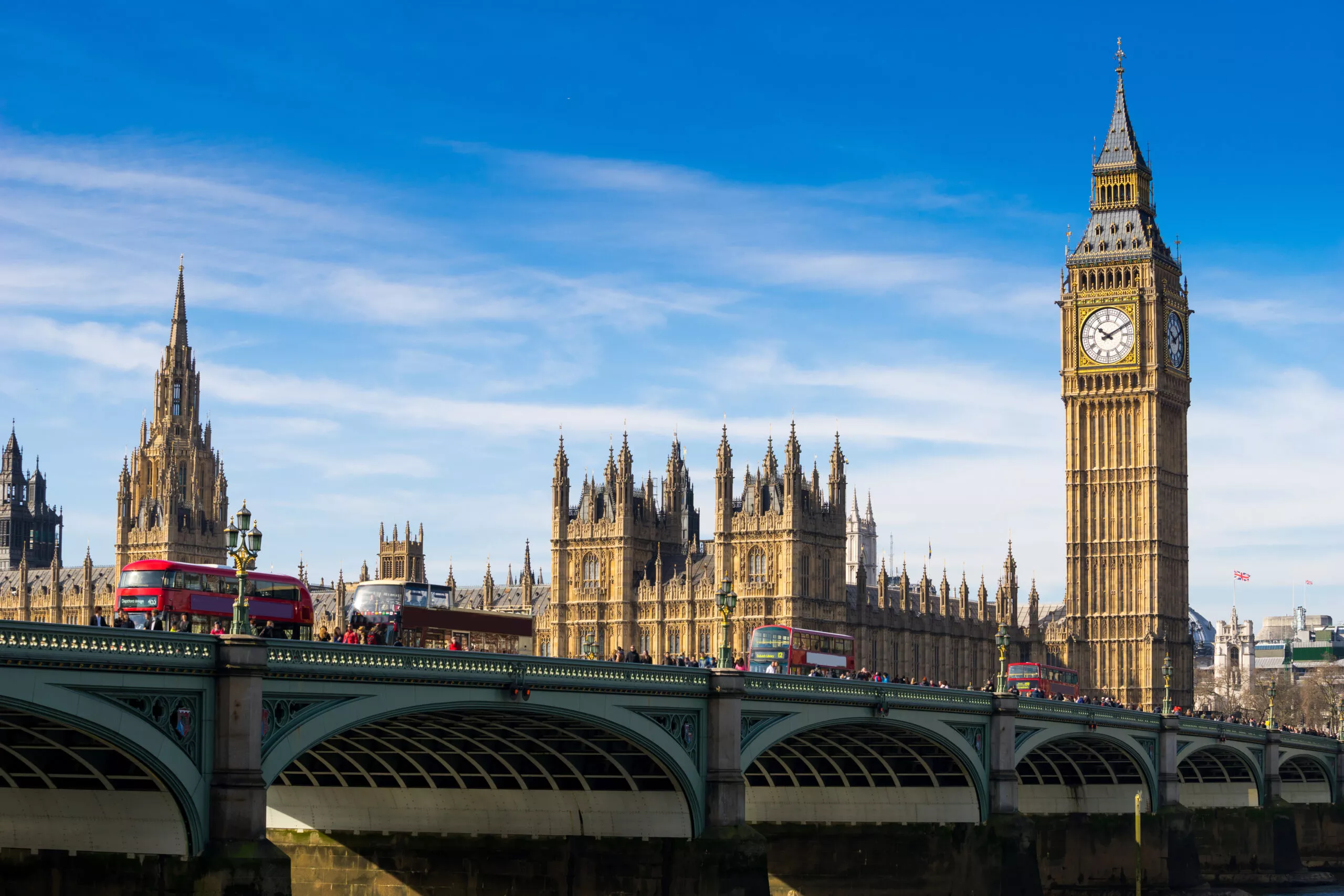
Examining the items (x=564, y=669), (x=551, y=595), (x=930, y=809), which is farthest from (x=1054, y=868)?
(x=551, y=595)

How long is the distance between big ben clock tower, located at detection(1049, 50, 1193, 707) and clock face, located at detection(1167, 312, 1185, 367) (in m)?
0.18

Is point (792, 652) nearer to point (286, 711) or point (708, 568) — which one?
point (708, 568)

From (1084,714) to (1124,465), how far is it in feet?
241

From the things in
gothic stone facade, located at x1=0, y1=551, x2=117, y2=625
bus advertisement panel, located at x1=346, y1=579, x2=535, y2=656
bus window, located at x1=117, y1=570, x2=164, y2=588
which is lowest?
bus advertisement panel, located at x1=346, y1=579, x2=535, y2=656

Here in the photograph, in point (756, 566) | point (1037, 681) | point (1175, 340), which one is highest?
point (1175, 340)

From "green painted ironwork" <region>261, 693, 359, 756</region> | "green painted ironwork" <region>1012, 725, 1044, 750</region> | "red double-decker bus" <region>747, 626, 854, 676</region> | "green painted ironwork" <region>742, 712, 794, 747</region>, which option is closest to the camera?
"green painted ironwork" <region>261, 693, 359, 756</region>

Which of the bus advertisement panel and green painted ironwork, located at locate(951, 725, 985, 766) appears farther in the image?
the bus advertisement panel

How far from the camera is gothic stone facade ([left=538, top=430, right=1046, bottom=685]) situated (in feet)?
395

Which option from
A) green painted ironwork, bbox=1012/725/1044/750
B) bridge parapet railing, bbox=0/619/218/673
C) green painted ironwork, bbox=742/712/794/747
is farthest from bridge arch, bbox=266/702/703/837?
green painted ironwork, bbox=1012/725/1044/750

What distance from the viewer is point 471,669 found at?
45281 millimetres

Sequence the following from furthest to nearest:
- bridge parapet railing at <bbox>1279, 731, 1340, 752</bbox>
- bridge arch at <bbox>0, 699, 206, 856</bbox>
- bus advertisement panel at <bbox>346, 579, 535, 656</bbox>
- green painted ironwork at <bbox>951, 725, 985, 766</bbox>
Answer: bridge parapet railing at <bbox>1279, 731, 1340, 752</bbox> → bus advertisement panel at <bbox>346, 579, 535, 656</bbox> → green painted ironwork at <bbox>951, 725, 985, 766</bbox> → bridge arch at <bbox>0, 699, 206, 856</bbox>

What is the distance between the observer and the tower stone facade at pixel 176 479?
162 metres

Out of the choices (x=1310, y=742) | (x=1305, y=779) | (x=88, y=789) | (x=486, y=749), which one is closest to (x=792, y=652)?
(x=1310, y=742)

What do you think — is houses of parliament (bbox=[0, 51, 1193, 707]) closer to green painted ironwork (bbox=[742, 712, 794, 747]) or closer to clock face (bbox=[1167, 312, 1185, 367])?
clock face (bbox=[1167, 312, 1185, 367])
